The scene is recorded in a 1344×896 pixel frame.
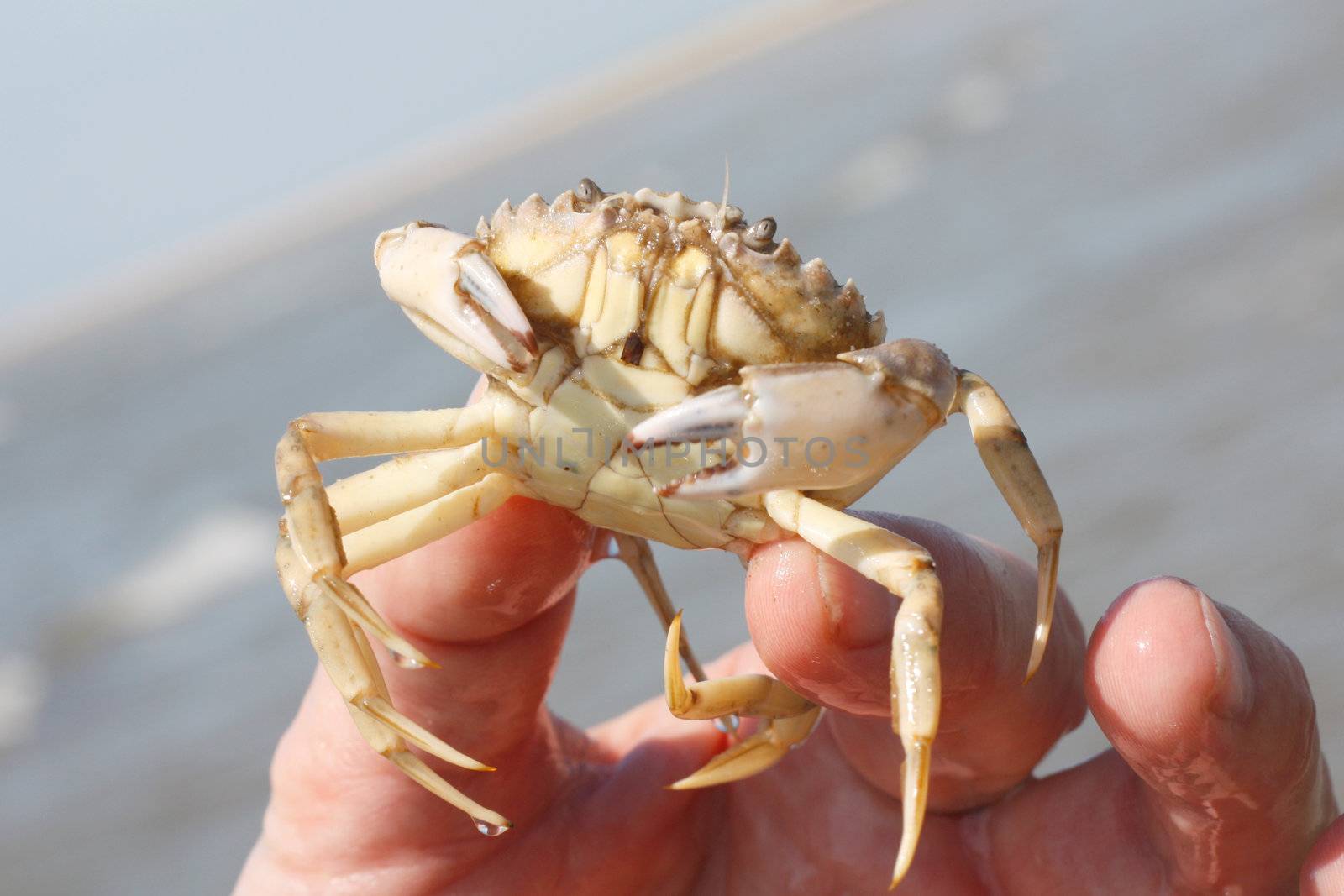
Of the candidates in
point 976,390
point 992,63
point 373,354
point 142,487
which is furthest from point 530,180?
point 976,390

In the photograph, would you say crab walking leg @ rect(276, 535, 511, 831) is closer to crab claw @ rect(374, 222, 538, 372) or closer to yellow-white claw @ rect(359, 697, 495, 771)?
yellow-white claw @ rect(359, 697, 495, 771)

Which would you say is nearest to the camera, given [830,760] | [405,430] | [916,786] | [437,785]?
[916,786]

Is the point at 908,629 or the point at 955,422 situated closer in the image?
the point at 908,629

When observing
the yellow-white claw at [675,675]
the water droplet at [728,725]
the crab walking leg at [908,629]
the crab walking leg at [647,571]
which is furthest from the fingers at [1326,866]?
the crab walking leg at [647,571]

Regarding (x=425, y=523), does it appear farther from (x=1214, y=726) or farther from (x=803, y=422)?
(x=1214, y=726)

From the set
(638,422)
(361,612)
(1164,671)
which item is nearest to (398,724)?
(361,612)

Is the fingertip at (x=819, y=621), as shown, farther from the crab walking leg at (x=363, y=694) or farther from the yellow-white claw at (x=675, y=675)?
the crab walking leg at (x=363, y=694)

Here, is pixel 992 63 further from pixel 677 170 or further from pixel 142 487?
pixel 142 487
